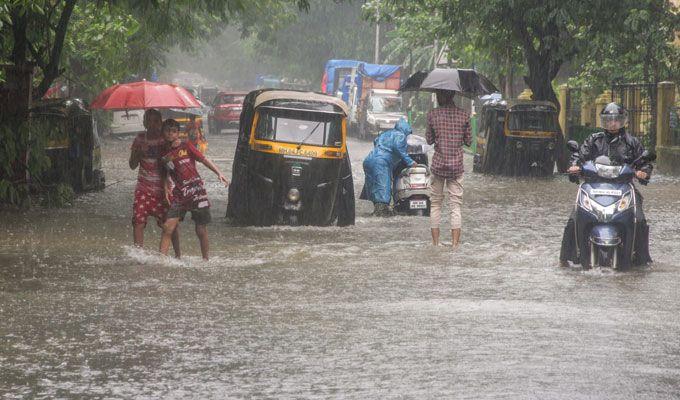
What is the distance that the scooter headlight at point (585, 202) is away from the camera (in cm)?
1222

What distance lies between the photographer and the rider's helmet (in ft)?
41.2

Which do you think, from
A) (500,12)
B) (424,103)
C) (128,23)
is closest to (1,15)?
(128,23)

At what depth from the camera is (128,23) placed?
28875 millimetres

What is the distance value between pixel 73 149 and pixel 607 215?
11.8 meters

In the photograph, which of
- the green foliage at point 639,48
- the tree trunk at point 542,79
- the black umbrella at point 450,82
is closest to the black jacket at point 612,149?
the black umbrella at point 450,82

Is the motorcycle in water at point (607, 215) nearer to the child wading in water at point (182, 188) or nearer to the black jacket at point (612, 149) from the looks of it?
the black jacket at point (612, 149)

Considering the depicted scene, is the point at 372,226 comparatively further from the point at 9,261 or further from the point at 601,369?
the point at 601,369

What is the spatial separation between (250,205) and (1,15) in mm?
4239

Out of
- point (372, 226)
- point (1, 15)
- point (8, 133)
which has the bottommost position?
point (372, 226)

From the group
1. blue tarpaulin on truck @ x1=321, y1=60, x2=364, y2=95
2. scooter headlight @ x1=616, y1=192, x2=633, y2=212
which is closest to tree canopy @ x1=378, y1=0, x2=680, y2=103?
scooter headlight @ x1=616, y1=192, x2=633, y2=212

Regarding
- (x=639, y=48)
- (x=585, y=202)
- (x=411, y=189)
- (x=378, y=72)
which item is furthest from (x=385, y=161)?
(x=378, y=72)

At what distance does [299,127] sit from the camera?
17.0 m

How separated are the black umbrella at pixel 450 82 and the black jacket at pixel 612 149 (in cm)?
279

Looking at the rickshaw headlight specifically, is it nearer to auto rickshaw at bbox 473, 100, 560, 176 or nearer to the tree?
the tree
